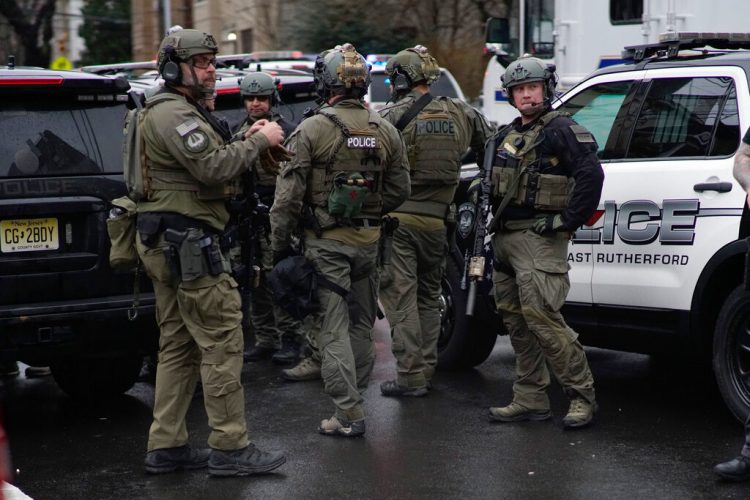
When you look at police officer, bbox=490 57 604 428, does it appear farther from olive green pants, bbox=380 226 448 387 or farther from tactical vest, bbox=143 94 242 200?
tactical vest, bbox=143 94 242 200

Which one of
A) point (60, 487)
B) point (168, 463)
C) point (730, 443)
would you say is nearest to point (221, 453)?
point (168, 463)

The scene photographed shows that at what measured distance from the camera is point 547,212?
247 inches

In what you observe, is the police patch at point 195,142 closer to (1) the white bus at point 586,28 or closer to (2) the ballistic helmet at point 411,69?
(2) the ballistic helmet at point 411,69

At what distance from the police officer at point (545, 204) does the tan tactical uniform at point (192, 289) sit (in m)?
1.45

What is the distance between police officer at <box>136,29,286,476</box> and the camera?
542cm

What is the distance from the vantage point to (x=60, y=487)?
5570 mm

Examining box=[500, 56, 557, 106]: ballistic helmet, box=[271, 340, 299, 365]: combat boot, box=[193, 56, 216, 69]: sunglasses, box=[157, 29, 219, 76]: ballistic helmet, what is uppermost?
box=[157, 29, 219, 76]: ballistic helmet

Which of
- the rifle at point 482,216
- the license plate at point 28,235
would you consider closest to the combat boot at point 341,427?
the rifle at point 482,216

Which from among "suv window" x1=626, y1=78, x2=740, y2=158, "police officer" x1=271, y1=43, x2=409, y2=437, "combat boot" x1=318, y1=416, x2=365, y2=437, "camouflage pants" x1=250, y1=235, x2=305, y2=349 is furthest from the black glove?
"camouflage pants" x1=250, y1=235, x2=305, y2=349

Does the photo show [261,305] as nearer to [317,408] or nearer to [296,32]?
[317,408]

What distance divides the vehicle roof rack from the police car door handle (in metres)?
0.89

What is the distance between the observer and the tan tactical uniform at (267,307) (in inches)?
324

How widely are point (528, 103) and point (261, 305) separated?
2971mm

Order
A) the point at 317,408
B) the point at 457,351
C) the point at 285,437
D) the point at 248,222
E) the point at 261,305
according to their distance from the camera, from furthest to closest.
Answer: the point at 261,305 → the point at 457,351 → the point at 317,408 → the point at 285,437 → the point at 248,222
